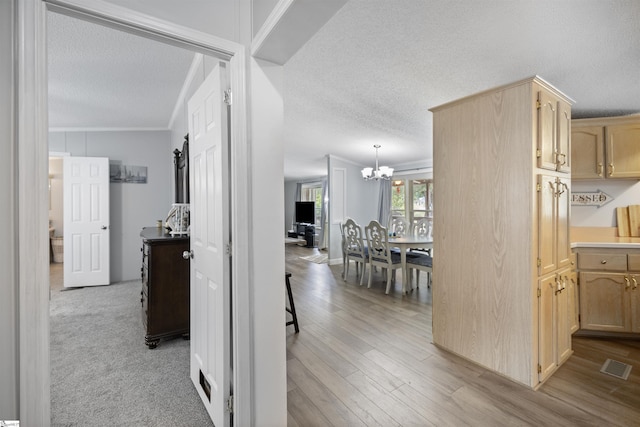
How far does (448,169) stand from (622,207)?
2.38 metres

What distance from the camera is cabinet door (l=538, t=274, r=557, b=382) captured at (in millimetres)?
1990

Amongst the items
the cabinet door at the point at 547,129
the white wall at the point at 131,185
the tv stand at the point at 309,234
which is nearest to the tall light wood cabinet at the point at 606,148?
the cabinet door at the point at 547,129

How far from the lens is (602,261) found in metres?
2.67

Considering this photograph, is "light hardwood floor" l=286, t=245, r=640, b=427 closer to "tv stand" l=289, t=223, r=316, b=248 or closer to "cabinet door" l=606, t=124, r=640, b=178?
"cabinet door" l=606, t=124, r=640, b=178

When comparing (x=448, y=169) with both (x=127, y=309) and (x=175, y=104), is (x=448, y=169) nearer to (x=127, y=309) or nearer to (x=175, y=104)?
(x=175, y=104)

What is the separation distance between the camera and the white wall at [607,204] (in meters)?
3.13

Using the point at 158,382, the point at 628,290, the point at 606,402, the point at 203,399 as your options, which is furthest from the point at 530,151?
the point at 158,382

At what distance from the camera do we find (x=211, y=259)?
1610 mm

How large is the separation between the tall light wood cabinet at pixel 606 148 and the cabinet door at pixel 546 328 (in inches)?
67.8

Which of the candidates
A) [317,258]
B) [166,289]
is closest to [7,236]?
[166,289]

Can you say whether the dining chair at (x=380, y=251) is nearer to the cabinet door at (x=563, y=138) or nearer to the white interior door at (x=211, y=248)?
the cabinet door at (x=563, y=138)

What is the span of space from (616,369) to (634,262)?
104cm

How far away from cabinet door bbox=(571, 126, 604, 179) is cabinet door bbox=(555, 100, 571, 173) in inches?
42.6

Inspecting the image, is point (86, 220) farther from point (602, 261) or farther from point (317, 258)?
point (602, 261)
